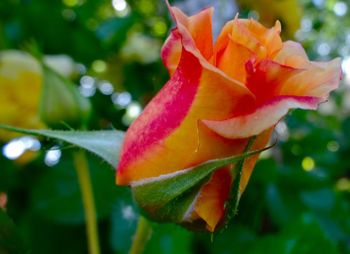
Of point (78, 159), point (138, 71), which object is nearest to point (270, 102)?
point (78, 159)

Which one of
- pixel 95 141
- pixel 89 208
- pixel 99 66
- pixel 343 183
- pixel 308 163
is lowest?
pixel 343 183

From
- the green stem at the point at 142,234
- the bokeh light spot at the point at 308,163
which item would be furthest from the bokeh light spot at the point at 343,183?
the green stem at the point at 142,234

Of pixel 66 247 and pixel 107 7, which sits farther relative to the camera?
pixel 107 7

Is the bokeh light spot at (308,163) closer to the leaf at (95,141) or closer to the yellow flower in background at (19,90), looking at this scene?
the yellow flower in background at (19,90)

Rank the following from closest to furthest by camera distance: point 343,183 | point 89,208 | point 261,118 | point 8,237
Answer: point 261,118 → point 8,237 → point 89,208 → point 343,183

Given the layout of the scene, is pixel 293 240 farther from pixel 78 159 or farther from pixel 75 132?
pixel 75 132

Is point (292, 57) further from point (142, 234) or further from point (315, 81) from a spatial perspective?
point (142, 234)

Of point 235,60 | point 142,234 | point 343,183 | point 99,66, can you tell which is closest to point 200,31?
point 235,60

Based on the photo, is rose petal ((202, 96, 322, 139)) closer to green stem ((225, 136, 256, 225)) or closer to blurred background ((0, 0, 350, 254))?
green stem ((225, 136, 256, 225))

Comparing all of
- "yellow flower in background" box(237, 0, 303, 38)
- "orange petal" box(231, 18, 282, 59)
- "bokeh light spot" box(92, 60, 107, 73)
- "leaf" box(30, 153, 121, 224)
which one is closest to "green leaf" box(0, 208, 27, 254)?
"orange petal" box(231, 18, 282, 59)
